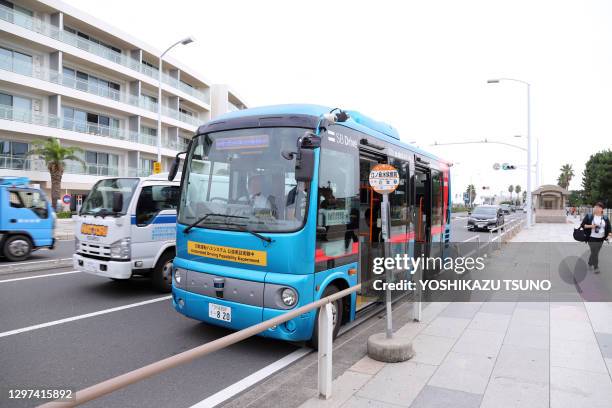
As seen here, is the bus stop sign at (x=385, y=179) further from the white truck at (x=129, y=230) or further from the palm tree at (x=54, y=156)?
the palm tree at (x=54, y=156)

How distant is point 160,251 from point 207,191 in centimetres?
312

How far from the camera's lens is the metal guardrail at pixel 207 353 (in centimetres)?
184

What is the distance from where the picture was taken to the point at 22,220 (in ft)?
38.3

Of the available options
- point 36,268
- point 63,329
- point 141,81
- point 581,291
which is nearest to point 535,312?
point 581,291

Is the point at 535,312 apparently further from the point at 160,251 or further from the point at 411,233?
the point at 160,251

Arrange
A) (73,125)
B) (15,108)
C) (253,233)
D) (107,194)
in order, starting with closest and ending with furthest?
(253,233), (107,194), (15,108), (73,125)

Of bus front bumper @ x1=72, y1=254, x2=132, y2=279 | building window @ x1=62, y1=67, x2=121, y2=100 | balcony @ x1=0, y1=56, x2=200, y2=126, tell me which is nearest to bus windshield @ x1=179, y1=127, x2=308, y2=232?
bus front bumper @ x1=72, y1=254, x2=132, y2=279

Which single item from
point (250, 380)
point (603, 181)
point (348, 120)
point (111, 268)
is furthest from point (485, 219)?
point (603, 181)

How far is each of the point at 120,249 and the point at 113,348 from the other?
8.52 feet

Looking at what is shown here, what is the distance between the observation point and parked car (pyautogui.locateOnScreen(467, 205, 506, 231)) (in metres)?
27.5

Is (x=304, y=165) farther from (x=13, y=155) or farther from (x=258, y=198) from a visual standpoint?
(x=13, y=155)

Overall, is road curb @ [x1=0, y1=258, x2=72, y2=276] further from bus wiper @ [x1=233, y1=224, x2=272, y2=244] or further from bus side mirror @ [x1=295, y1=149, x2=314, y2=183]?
bus side mirror @ [x1=295, y1=149, x2=314, y2=183]

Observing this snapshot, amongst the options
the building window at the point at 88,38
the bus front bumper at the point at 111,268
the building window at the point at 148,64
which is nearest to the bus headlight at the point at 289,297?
the bus front bumper at the point at 111,268

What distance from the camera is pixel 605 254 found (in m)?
14.1
